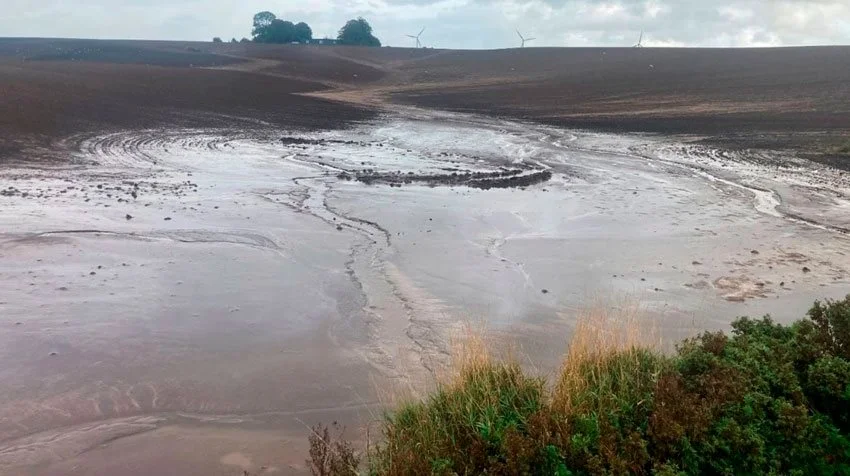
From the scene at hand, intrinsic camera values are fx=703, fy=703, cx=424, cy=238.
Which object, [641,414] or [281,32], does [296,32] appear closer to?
[281,32]

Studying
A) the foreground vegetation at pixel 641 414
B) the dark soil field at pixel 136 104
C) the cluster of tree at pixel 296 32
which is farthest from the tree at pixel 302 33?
the foreground vegetation at pixel 641 414

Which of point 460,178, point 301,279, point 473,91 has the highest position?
point 473,91

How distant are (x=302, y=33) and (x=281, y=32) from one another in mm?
3179

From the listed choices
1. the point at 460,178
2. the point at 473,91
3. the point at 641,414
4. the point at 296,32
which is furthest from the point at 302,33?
the point at 641,414

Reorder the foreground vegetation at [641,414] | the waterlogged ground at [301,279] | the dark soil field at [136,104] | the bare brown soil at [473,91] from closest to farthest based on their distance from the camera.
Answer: the foreground vegetation at [641,414] < the waterlogged ground at [301,279] < the dark soil field at [136,104] < the bare brown soil at [473,91]

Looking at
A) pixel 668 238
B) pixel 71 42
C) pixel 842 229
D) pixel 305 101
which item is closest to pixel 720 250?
pixel 668 238

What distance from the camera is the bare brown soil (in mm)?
26047

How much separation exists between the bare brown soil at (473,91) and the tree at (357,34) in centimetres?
2504

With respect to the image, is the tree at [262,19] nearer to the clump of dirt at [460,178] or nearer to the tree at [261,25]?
the tree at [261,25]

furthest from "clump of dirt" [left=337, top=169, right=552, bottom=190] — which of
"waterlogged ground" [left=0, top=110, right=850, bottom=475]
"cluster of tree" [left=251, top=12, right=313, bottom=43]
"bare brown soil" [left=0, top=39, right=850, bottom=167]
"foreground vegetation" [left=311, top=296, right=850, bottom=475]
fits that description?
"cluster of tree" [left=251, top=12, right=313, bottom=43]

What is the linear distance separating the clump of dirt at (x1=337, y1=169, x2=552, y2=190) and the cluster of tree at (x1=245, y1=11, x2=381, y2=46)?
81.2 m

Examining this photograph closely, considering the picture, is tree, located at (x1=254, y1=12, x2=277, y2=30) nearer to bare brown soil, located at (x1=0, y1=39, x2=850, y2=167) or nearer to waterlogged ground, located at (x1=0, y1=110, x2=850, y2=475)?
bare brown soil, located at (x1=0, y1=39, x2=850, y2=167)

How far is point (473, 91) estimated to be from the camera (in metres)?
50.0

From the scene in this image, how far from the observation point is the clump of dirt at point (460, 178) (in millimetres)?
16438
